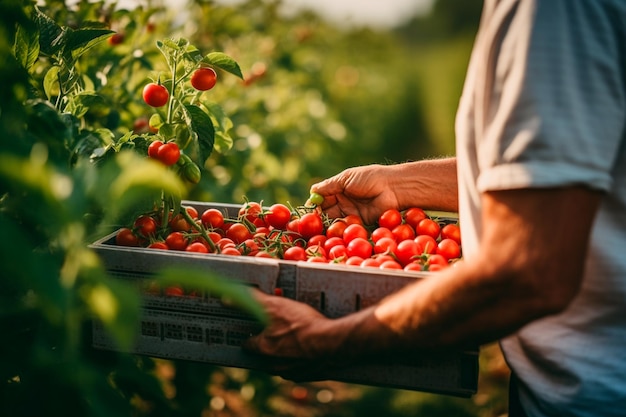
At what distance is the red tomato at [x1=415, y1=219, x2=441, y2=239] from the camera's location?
7.52ft

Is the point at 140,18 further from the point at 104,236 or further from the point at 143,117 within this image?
the point at 104,236

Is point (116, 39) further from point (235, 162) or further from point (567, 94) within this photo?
point (567, 94)

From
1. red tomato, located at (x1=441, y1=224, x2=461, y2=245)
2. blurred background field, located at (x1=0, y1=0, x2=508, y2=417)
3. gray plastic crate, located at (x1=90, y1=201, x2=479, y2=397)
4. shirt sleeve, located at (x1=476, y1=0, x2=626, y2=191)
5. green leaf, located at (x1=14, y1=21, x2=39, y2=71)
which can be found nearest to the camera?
shirt sleeve, located at (x1=476, y1=0, x2=626, y2=191)

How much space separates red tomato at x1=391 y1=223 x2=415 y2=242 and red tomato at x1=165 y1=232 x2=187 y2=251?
744 millimetres

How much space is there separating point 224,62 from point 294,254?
710 millimetres

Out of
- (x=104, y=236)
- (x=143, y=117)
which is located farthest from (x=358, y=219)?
(x=143, y=117)

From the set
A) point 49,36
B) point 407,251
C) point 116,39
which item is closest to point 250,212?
point 407,251

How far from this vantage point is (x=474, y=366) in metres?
1.71

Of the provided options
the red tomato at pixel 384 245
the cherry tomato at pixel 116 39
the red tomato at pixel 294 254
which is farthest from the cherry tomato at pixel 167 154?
the cherry tomato at pixel 116 39

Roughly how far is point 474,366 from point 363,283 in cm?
37

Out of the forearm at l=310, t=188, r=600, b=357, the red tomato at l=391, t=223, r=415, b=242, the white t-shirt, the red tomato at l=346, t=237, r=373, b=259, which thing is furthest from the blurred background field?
the white t-shirt

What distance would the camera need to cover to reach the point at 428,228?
7.53ft

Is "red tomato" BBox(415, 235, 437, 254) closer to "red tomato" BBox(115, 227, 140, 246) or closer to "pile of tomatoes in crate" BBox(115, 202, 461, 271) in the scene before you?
"pile of tomatoes in crate" BBox(115, 202, 461, 271)

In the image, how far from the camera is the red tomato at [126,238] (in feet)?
6.68
